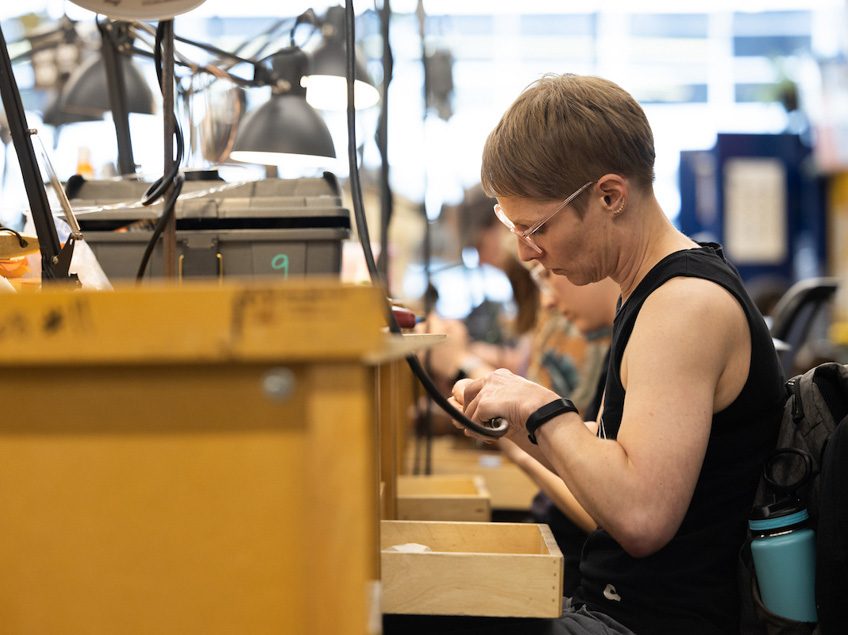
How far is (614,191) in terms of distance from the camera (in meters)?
1.22

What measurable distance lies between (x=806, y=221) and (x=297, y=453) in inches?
320

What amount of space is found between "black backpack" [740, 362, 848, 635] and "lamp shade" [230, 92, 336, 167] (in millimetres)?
1073

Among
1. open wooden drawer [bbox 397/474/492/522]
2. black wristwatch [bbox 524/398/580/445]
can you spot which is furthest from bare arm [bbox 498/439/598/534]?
black wristwatch [bbox 524/398/580/445]

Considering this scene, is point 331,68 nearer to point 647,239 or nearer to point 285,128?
point 285,128

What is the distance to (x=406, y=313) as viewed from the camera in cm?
145

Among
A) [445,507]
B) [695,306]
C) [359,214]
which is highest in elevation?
[359,214]

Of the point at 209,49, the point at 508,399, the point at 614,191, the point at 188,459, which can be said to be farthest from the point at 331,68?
the point at 188,459

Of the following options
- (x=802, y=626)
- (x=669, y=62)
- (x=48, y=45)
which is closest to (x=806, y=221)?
(x=669, y=62)

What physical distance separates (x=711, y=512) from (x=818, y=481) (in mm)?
144

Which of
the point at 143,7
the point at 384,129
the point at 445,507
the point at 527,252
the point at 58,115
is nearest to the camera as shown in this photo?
the point at 143,7

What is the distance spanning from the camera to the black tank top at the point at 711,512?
1.16m

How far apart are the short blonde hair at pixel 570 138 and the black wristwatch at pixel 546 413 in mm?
312

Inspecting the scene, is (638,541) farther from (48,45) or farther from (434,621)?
(48,45)

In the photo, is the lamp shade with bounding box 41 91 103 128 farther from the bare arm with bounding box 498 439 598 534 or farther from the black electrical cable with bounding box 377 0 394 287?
the bare arm with bounding box 498 439 598 534
